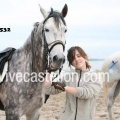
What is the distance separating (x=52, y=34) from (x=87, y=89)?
71 cm

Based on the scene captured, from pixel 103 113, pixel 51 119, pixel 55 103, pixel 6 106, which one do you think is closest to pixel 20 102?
pixel 6 106

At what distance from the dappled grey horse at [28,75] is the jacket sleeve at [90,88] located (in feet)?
1.20

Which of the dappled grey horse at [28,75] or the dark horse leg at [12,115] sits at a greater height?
the dappled grey horse at [28,75]

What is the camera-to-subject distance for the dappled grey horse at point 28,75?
426cm

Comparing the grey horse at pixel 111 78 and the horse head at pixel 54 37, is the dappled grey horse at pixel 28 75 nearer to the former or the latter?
the horse head at pixel 54 37

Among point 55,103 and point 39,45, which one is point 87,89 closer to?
point 39,45

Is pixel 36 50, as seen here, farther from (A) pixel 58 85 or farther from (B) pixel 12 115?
(B) pixel 12 115

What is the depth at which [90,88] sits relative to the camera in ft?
13.8

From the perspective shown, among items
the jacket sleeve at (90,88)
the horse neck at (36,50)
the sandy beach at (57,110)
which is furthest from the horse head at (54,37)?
the sandy beach at (57,110)

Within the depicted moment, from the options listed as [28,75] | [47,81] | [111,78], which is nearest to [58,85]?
[47,81]

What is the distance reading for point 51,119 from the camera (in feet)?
25.1

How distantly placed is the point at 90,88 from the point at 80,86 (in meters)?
0.13

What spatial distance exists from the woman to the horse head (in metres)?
0.26

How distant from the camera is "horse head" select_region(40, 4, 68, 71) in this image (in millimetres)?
3939
